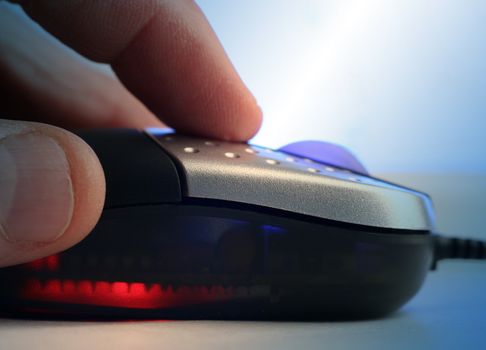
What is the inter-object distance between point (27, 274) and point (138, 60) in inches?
10.1

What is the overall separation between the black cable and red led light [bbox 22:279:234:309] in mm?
215

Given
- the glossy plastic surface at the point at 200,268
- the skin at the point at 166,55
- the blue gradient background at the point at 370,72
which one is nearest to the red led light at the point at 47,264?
the glossy plastic surface at the point at 200,268

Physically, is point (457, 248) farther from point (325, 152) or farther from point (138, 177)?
→ point (138, 177)

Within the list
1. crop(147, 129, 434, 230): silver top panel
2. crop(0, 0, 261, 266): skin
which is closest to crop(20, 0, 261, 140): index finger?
crop(0, 0, 261, 266): skin

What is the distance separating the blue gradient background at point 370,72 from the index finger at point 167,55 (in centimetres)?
3

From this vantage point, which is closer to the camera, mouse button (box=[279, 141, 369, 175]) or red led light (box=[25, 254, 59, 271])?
red led light (box=[25, 254, 59, 271])

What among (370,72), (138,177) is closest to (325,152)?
(370,72)

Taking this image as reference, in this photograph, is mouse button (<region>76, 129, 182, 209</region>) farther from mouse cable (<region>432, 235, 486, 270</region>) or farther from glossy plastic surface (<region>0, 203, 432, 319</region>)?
mouse cable (<region>432, 235, 486, 270</region>)

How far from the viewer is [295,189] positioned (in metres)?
0.30

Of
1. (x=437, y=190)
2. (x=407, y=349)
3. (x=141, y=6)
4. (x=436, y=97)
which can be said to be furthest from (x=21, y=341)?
(x=437, y=190)

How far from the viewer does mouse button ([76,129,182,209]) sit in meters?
0.29

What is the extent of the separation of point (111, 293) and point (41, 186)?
89 millimetres

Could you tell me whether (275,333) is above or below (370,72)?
below

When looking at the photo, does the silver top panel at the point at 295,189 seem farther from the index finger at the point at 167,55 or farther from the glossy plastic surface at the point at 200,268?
the index finger at the point at 167,55
